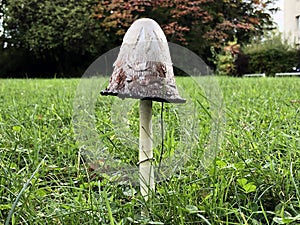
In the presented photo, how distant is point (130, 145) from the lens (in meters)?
1.33

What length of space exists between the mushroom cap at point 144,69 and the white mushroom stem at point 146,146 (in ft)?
0.15

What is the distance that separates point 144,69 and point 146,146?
17 centimetres

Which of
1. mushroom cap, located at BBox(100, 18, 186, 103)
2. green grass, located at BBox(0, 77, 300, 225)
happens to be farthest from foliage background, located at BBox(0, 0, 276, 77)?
mushroom cap, located at BBox(100, 18, 186, 103)

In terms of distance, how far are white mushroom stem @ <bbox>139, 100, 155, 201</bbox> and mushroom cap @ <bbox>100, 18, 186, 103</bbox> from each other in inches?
1.8

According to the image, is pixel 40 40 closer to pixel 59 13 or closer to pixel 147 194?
pixel 59 13

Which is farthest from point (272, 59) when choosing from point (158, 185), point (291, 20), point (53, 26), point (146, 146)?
point (146, 146)

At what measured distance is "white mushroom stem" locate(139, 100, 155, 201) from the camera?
0.88m

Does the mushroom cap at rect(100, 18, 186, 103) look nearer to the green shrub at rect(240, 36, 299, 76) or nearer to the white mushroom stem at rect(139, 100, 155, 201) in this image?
the white mushroom stem at rect(139, 100, 155, 201)

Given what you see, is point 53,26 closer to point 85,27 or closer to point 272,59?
point 85,27

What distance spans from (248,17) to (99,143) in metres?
15.3

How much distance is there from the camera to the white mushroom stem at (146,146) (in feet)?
2.89

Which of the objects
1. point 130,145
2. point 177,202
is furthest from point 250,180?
point 130,145

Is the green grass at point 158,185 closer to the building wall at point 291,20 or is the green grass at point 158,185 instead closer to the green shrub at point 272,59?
the green shrub at point 272,59

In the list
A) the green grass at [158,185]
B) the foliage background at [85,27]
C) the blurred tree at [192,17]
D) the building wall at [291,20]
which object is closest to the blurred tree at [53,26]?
the foliage background at [85,27]
